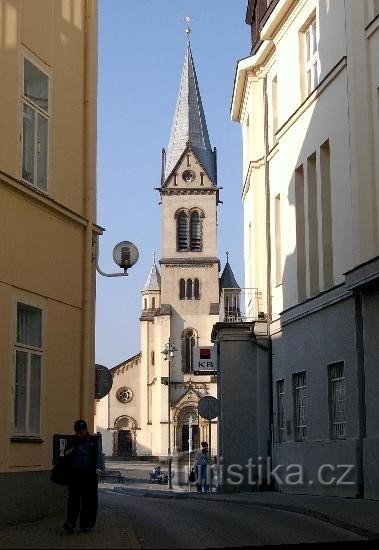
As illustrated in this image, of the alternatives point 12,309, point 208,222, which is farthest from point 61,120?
point 208,222

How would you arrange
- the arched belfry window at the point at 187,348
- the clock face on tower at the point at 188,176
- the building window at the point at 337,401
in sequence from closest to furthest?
the building window at the point at 337,401, the arched belfry window at the point at 187,348, the clock face on tower at the point at 188,176

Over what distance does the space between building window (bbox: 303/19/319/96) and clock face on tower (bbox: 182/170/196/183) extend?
84736 millimetres

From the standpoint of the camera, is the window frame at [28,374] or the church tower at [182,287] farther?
the church tower at [182,287]

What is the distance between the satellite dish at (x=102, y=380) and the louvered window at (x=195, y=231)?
9061cm

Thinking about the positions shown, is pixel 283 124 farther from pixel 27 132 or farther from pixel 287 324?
pixel 27 132

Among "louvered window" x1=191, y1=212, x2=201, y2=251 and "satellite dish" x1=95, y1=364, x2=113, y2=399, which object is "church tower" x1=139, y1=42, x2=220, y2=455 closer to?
"louvered window" x1=191, y1=212, x2=201, y2=251

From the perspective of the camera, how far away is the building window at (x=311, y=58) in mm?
25703

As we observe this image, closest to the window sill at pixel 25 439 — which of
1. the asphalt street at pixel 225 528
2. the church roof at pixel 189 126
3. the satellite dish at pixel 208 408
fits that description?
the asphalt street at pixel 225 528

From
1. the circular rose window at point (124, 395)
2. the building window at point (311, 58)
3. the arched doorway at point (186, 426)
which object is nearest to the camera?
the building window at point (311, 58)

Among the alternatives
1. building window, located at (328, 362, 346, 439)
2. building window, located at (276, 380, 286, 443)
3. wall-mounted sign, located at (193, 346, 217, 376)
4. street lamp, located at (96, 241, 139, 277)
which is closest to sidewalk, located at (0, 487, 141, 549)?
street lamp, located at (96, 241, 139, 277)

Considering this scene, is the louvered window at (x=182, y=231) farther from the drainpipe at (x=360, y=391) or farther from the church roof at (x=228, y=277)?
the drainpipe at (x=360, y=391)

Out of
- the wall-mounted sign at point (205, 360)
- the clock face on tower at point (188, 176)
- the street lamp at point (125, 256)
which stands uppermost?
the clock face on tower at point (188, 176)

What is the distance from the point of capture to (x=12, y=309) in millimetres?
15047

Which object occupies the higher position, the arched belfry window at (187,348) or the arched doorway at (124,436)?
the arched belfry window at (187,348)
